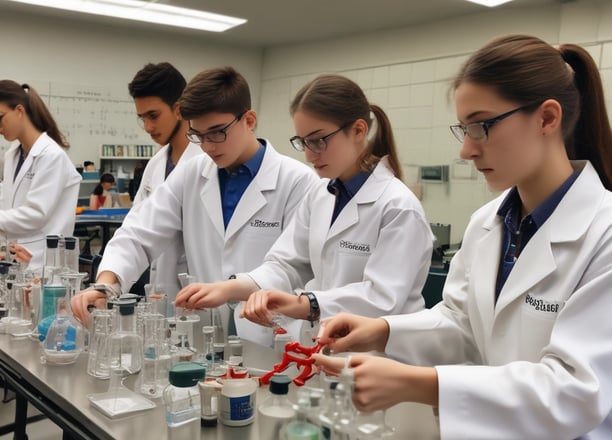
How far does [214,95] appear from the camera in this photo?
1877mm

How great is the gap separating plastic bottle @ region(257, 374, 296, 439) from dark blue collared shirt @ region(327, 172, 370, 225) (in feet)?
2.63

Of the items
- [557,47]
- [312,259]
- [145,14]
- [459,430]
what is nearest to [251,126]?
[312,259]

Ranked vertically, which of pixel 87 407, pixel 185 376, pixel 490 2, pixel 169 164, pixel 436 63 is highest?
pixel 490 2

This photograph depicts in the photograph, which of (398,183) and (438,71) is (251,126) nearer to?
(398,183)

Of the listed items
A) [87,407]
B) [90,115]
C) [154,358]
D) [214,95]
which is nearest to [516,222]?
[154,358]

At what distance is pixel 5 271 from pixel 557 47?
1.75 meters

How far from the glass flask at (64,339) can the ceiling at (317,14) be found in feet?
16.6

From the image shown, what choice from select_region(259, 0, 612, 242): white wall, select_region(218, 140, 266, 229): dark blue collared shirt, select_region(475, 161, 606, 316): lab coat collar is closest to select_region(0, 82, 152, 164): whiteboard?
select_region(259, 0, 612, 242): white wall

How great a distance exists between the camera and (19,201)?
3.16 metres

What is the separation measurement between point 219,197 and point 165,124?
54 centimetres

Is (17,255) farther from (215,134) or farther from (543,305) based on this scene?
(543,305)

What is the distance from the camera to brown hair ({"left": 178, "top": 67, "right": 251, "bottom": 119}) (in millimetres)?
1875

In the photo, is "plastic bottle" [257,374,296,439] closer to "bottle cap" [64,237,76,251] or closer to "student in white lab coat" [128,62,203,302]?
"bottle cap" [64,237,76,251]

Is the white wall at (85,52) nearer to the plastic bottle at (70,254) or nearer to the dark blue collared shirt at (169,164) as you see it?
the dark blue collared shirt at (169,164)
